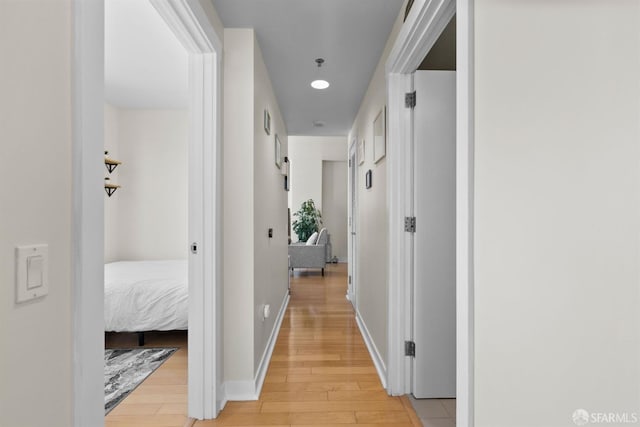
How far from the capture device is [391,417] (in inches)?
78.4

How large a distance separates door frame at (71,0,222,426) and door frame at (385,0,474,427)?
3.46 feet

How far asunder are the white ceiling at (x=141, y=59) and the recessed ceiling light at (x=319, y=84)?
1.09 m

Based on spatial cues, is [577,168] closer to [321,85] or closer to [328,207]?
[321,85]

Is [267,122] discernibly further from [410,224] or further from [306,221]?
[306,221]

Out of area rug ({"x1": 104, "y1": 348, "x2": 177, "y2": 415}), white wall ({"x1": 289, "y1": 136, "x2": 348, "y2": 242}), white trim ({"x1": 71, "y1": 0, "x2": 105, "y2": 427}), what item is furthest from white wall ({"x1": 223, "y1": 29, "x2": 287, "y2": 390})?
white wall ({"x1": 289, "y1": 136, "x2": 348, "y2": 242})

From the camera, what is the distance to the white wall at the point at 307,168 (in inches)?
328

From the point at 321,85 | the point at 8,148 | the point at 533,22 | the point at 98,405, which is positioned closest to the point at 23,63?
the point at 8,148

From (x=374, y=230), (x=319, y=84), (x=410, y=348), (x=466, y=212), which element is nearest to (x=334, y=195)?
(x=319, y=84)

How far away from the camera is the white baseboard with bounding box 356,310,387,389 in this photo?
94.7 inches

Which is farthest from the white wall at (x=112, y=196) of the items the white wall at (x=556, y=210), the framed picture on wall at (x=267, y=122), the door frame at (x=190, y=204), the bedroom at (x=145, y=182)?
the white wall at (x=556, y=210)

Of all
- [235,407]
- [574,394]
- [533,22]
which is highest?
[533,22]

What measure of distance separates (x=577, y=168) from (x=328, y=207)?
7892mm

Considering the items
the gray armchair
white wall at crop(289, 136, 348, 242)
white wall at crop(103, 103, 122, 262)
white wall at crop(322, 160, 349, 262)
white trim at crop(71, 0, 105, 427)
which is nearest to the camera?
white trim at crop(71, 0, 105, 427)

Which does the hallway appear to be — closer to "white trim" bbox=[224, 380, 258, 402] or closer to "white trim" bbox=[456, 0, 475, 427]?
"white trim" bbox=[224, 380, 258, 402]
